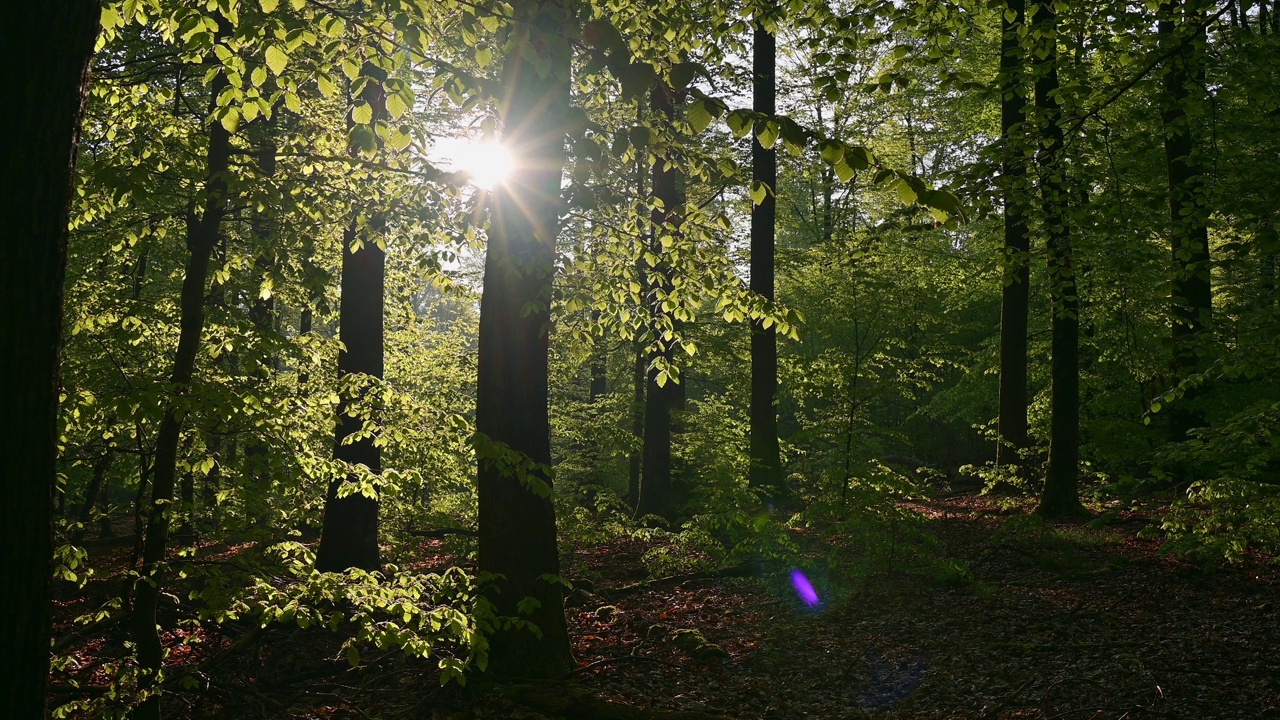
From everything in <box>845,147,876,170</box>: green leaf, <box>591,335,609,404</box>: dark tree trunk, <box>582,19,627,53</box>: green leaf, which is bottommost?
<box>845,147,876,170</box>: green leaf

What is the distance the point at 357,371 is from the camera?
8172mm

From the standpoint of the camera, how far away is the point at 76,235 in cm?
1049

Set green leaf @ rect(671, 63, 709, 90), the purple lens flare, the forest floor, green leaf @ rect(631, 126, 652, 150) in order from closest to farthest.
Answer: green leaf @ rect(671, 63, 709, 90), green leaf @ rect(631, 126, 652, 150), the forest floor, the purple lens flare

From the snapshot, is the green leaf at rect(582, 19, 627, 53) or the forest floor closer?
the green leaf at rect(582, 19, 627, 53)

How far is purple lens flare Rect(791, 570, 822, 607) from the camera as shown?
8.45 m

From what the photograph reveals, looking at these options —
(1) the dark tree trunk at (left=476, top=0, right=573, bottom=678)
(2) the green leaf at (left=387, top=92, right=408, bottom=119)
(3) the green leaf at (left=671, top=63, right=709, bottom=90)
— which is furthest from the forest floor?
(3) the green leaf at (left=671, top=63, right=709, bottom=90)

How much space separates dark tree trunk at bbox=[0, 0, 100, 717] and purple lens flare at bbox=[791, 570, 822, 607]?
294 inches

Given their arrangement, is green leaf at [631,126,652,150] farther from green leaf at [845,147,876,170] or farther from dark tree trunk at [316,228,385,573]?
dark tree trunk at [316,228,385,573]

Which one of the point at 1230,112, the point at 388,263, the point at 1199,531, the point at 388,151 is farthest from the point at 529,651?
the point at 1230,112

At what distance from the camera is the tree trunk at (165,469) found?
4.00 meters

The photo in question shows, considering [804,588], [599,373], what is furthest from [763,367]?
[599,373]

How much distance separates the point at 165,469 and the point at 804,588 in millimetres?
6696

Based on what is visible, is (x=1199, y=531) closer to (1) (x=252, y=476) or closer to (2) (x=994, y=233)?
(1) (x=252, y=476)

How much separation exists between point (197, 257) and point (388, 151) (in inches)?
103
